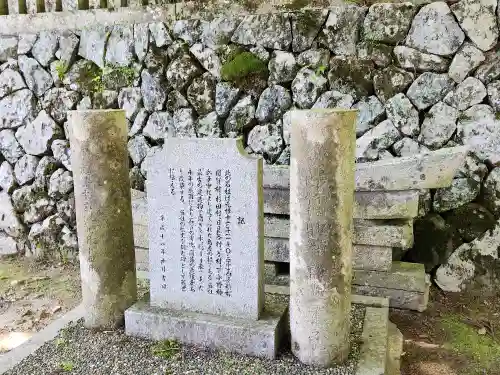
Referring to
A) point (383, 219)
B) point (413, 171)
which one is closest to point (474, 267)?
point (383, 219)

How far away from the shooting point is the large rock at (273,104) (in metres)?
4.82

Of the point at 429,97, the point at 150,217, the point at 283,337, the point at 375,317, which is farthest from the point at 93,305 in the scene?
the point at 429,97

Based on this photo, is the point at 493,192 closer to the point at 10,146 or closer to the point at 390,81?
the point at 390,81

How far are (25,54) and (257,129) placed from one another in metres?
3.21

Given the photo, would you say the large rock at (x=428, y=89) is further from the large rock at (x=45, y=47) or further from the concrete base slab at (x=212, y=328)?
the large rock at (x=45, y=47)

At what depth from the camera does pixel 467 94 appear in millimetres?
4316

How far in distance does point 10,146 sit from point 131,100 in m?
1.87

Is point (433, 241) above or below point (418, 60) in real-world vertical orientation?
below

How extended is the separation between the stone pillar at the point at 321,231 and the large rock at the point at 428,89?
1.96 metres

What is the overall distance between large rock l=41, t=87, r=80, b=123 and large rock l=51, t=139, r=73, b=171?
27 centimetres

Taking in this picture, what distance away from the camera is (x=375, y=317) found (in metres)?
3.54

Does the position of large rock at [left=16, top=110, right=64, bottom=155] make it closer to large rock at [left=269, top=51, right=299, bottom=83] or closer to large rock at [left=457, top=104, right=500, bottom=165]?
large rock at [left=269, top=51, right=299, bottom=83]

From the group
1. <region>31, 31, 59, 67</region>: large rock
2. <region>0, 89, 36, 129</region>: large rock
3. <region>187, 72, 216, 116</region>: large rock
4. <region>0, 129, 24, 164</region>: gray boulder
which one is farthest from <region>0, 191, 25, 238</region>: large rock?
<region>187, 72, 216, 116</region>: large rock

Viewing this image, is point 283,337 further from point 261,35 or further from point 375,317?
point 261,35
